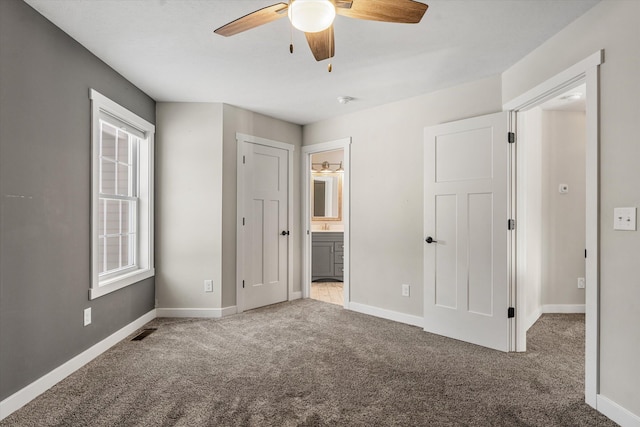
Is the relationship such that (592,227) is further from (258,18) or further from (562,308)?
(562,308)

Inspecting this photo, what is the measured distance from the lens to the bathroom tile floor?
4.92 meters

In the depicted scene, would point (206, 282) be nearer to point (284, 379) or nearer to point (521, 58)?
point (284, 379)

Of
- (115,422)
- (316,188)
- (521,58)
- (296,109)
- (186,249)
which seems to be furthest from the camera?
(316,188)

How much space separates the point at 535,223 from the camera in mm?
4098

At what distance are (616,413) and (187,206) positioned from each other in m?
3.86

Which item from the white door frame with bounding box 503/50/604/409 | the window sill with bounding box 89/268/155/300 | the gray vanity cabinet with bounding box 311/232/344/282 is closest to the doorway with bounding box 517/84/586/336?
the white door frame with bounding box 503/50/604/409

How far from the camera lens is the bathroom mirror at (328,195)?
691cm

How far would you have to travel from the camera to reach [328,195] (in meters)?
6.94

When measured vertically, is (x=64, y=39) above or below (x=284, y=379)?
above

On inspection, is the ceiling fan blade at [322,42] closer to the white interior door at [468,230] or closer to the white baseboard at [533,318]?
the white interior door at [468,230]

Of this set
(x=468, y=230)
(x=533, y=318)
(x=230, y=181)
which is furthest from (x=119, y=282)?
(x=533, y=318)

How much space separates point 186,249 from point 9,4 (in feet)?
8.26

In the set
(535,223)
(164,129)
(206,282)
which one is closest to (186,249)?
(206,282)

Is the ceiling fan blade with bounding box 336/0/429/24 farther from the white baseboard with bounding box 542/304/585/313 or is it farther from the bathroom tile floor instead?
the white baseboard with bounding box 542/304/585/313
